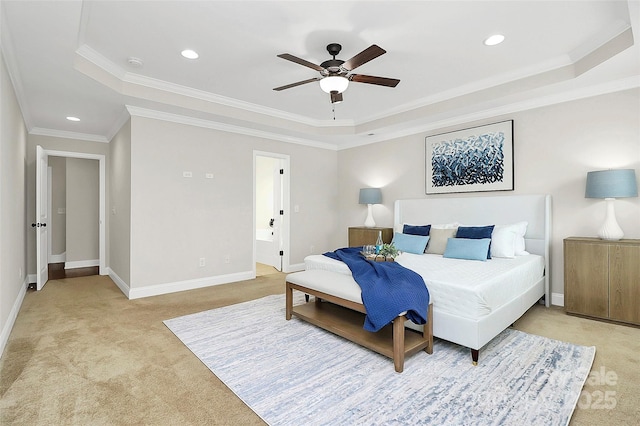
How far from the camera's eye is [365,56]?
251 cm

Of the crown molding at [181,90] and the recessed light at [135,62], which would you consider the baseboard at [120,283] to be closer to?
the crown molding at [181,90]

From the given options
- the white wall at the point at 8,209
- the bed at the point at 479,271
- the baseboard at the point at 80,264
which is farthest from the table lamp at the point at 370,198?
the baseboard at the point at 80,264

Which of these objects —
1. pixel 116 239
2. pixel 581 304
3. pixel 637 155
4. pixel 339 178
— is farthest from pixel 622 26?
pixel 116 239

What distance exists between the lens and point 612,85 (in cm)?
337

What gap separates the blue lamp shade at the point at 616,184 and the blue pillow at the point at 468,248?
1149 mm

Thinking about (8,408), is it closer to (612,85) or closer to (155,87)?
(155,87)

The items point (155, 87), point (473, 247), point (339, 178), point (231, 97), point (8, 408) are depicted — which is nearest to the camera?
point (8, 408)

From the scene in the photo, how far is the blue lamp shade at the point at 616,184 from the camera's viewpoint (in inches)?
121

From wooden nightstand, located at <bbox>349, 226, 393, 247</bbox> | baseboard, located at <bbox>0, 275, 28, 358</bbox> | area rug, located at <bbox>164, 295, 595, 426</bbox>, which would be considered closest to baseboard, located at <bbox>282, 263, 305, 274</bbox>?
wooden nightstand, located at <bbox>349, 226, 393, 247</bbox>

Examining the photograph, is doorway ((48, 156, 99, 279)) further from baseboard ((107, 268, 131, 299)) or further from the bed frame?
the bed frame

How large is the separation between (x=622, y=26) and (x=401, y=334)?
125 inches

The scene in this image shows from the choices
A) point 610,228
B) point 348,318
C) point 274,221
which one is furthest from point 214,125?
point 610,228

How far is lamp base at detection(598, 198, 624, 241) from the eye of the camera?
10.5ft

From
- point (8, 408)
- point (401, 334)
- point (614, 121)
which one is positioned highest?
point (614, 121)
